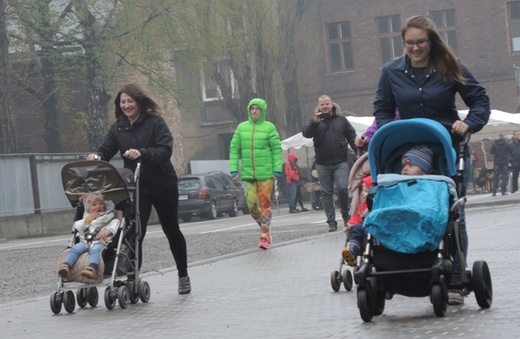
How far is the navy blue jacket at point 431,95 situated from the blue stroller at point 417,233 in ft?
1.21

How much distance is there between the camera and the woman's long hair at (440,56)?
28.3 ft

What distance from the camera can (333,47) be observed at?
211 ft

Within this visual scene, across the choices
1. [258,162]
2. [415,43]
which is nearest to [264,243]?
[258,162]

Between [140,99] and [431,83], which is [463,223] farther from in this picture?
[140,99]

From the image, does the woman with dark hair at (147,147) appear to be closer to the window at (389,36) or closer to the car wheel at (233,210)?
the car wheel at (233,210)

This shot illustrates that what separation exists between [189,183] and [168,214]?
94.1ft

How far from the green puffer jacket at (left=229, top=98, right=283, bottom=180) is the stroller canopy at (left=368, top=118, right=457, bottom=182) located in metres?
8.15

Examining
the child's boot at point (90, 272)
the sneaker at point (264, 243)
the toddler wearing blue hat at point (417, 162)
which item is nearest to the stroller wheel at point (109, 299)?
the child's boot at point (90, 272)

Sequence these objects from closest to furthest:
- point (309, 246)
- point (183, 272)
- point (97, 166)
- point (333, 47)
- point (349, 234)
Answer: point (349, 234), point (97, 166), point (183, 272), point (309, 246), point (333, 47)

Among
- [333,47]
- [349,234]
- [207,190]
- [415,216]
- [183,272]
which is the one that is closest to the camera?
[415,216]

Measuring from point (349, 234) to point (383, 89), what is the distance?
1411mm

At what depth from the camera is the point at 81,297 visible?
10656 mm

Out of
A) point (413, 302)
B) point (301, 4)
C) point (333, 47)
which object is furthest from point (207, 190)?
point (413, 302)

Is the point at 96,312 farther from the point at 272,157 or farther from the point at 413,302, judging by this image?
the point at 272,157
